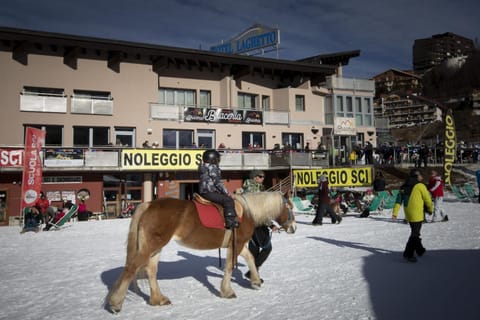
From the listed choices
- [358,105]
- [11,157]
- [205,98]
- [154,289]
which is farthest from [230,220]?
[358,105]

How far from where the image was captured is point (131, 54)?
26.5 m

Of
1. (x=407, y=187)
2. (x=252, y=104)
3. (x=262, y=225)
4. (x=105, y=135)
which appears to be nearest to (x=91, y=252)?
(x=262, y=225)

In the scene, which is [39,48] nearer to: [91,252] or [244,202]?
[91,252]

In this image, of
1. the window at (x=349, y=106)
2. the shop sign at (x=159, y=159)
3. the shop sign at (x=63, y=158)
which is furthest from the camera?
the window at (x=349, y=106)

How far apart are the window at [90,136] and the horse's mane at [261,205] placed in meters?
20.9

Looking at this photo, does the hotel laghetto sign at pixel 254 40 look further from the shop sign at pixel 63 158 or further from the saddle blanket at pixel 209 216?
the saddle blanket at pixel 209 216

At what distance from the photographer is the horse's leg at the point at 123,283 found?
5.36 metres

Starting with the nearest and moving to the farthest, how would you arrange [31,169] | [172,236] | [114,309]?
1. [114,309]
2. [172,236]
3. [31,169]

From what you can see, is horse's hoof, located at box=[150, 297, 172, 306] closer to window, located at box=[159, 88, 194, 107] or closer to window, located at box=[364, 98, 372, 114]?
window, located at box=[159, 88, 194, 107]

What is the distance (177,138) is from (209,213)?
2195 centimetres

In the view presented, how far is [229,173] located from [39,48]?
15481mm

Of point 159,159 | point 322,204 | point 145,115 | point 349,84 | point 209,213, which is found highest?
point 349,84

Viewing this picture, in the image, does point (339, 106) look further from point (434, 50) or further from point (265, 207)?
point (434, 50)

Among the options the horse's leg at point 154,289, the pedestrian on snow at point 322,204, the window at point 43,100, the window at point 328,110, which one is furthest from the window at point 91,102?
the horse's leg at point 154,289
